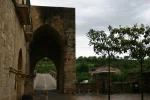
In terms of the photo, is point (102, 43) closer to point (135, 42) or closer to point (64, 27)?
point (135, 42)

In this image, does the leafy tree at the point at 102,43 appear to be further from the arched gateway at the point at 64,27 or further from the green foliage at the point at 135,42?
the arched gateway at the point at 64,27

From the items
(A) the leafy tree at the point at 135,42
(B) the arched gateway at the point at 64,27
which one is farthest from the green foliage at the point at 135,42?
(B) the arched gateway at the point at 64,27

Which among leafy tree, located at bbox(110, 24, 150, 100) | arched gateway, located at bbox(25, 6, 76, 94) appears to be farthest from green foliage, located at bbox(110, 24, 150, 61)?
arched gateway, located at bbox(25, 6, 76, 94)

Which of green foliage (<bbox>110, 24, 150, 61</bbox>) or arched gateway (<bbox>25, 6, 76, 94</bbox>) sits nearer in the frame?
green foliage (<bbox>110, 24, 150, 61</bbox>)

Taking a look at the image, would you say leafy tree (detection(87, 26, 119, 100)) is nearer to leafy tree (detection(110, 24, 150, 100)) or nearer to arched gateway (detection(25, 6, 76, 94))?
leafy tree (detection(110, 24, 150, 100))

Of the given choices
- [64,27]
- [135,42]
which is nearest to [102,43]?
[135,42]

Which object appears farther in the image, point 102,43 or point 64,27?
point 64,27

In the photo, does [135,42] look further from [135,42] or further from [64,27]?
[64,27]

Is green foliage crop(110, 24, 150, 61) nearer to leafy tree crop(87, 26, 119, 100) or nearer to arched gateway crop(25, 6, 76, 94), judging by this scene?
leafy tree crop(87, 26, 119, 100)

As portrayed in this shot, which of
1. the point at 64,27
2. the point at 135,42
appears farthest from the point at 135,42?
the point at 64,27

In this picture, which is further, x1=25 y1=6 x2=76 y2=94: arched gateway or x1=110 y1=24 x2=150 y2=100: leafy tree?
x1=25 y1=6 x2=76 y2=94: arched gateway

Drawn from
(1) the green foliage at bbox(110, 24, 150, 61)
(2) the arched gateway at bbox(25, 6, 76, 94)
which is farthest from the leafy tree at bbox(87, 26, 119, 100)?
(2) the arched gateway at bbox(25, 6, 76, 94)

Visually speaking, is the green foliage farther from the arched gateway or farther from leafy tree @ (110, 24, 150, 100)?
the arched gateway

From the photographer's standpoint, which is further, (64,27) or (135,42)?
(64,27)
